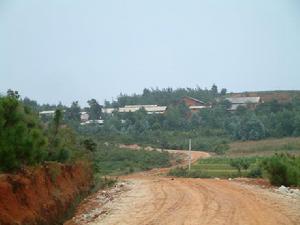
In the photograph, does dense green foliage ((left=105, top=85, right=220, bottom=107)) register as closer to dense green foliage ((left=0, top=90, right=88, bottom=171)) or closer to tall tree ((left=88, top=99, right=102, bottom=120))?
tall tree ((left=88, top=99, right=102, bottom=120))

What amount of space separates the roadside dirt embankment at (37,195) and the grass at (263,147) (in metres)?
44.1

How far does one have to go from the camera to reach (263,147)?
6531cm

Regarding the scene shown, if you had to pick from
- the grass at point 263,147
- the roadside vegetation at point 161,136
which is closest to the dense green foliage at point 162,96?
the roadside vegetation at point 161,136

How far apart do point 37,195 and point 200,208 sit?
514cm

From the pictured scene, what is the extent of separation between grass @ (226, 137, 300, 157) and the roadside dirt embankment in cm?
4412

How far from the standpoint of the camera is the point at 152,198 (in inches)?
760

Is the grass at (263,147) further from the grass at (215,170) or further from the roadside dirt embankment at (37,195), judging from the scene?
the roadside dirt embankment at (37,195)

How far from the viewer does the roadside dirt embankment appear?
1148 cm

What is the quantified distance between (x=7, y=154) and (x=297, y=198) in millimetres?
11250

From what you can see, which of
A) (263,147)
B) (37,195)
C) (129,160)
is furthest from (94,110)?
(37,195)

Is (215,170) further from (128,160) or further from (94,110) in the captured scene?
(94,110)

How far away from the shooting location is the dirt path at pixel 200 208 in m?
13.6

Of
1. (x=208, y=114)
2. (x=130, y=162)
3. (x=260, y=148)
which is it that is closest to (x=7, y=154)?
(x=130, y=162)

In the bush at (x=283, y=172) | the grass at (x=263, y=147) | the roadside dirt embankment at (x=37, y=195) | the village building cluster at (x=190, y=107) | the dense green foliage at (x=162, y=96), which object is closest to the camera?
the roadside dirt embankment at (x=37, y=195)
